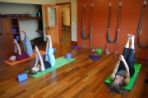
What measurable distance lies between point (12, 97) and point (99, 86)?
1.86 meters

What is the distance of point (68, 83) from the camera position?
9.96ft

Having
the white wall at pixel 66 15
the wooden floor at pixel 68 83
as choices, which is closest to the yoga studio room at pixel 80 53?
the wooden floor at pixel 68 83

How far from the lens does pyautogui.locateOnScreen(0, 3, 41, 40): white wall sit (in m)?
6.08

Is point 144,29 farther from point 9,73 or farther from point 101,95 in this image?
point 9,73

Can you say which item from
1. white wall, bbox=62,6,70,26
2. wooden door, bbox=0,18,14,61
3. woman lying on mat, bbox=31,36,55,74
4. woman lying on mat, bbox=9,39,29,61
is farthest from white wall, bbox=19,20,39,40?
white wall, bbox=62,6,70,26

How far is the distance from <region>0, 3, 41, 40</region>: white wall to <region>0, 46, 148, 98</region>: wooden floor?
3.20 meters

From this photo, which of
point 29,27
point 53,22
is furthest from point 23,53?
point 53,22

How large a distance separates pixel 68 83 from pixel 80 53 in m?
2.42

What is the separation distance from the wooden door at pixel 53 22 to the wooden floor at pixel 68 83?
10.3 feet

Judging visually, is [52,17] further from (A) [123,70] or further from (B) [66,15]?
(B) [66,15]

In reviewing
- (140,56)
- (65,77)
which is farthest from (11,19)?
(140,56)

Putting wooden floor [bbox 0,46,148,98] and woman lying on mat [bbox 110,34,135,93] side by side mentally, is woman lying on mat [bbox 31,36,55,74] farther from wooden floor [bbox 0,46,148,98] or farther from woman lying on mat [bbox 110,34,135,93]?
woman lying on mat [bbox 110,34,135,93]

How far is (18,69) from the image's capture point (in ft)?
12.6

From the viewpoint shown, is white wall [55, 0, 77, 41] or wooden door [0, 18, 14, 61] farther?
white wall [55, 0, 77, 41]
